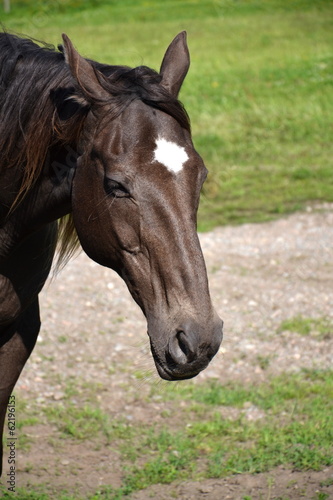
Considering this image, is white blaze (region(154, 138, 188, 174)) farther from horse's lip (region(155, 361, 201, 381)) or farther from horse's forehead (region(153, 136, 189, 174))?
horse's lip (region(155, 361, 201, 381))

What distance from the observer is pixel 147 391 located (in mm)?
4707

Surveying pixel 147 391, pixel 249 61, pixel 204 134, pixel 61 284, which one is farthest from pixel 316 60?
pixel 147 391

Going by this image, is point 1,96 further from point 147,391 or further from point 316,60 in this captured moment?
point 316,60

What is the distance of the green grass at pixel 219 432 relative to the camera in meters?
3.85

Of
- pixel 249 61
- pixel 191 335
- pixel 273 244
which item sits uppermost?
pixel 191 335

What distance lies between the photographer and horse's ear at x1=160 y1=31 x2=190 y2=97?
2564mm

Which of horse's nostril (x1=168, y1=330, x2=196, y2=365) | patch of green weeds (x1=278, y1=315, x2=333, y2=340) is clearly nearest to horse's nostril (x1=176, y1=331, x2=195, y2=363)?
horse's nostril (x1=168, y1=330, x2=196, y2=365)

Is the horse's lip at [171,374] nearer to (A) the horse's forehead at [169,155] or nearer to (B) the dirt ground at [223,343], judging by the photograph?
(A) the horse's forehead at [169,155]

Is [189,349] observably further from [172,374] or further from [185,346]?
[172,374]

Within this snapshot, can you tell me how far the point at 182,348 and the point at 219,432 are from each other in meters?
2.11

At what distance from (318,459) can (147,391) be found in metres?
1.28

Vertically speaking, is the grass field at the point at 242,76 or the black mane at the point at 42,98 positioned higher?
the black mane at the point at 42,98

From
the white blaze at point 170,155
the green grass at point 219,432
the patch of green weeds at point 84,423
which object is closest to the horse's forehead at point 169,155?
the white blaze at point 170,155

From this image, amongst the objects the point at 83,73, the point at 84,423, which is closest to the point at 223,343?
the point at 84,423
